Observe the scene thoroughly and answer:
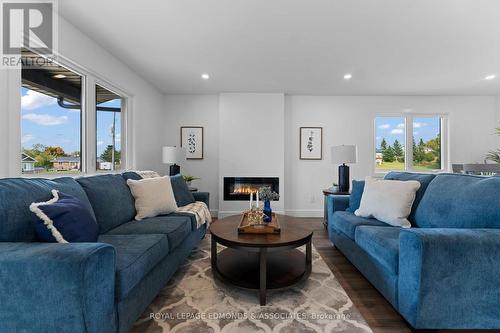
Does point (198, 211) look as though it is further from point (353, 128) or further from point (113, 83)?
point (353, 128)

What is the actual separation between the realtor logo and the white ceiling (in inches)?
6.4

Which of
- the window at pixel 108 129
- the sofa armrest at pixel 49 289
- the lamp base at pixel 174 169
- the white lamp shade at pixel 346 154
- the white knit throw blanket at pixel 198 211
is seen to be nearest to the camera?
the sofa armrest at pixel 49 289

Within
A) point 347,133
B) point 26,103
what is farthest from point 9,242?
point 347,133

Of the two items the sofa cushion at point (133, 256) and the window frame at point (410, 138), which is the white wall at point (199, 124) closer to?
the sofa cushion at point (133, 256)

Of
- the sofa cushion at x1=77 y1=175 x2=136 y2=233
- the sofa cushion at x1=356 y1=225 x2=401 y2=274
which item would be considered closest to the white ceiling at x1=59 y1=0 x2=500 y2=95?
the sofa cushion at x1=77 y1=175 x2=136 y2=233

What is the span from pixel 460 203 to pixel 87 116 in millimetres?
3672

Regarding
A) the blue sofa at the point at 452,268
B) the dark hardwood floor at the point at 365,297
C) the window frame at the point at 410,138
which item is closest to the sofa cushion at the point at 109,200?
the dark hardwood floor at the point at 365,297

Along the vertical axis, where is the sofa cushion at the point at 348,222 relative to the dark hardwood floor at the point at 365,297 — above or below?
above

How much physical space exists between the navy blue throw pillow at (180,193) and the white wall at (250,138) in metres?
1.45

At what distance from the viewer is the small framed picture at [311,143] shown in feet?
16.1

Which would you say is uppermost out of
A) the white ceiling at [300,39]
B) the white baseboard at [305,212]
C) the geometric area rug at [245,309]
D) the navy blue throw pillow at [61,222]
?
the white ceiling at [300,39]

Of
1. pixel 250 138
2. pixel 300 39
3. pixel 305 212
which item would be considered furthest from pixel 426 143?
pixel 300 39

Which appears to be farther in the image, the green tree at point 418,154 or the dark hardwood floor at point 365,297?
the green tree at point 418,154

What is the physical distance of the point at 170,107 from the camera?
4883 mm
